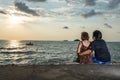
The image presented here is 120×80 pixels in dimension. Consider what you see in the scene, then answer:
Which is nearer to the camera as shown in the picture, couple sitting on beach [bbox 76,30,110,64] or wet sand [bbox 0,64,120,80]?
wet sand [bbox 0,64,120,80]

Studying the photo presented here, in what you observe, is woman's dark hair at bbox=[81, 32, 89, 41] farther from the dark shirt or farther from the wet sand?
the wet sand

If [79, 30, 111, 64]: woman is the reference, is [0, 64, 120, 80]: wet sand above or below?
below

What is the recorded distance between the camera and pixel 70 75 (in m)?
8.35

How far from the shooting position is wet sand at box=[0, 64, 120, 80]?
8031mm

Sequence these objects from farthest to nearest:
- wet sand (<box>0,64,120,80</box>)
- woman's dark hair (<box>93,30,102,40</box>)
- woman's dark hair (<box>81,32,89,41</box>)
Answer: woman's dark hair (<box>81,32,89,41</box>) < woman's dark hair (<box>93,30,102,40</box>) < wet sand (<box>0,64,120,80</box>)

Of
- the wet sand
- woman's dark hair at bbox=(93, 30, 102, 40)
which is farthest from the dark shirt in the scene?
the wet sand

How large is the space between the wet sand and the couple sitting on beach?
370 mm

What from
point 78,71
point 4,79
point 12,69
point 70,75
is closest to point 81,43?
point 78,71

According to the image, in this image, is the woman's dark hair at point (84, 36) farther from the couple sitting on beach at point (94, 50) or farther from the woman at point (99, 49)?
the woman at point (99, 49)

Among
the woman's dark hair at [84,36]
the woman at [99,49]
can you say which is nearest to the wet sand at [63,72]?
the woman at [99,49]

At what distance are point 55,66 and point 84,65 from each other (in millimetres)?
1264

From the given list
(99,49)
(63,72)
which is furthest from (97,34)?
(63,72)

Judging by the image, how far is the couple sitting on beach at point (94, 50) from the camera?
9969mm

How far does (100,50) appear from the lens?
9969 mm
